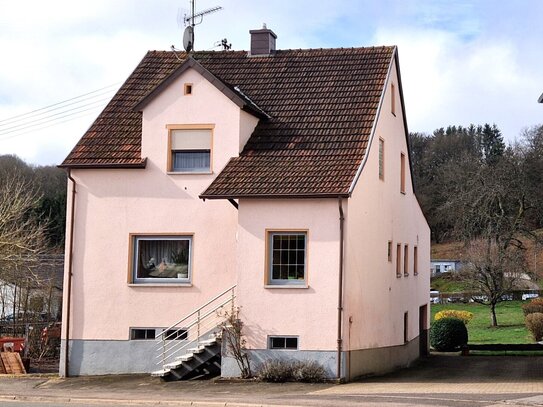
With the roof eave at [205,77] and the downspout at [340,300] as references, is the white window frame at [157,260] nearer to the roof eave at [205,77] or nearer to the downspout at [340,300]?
the roof eave at [205,77]

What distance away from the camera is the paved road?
19141mm

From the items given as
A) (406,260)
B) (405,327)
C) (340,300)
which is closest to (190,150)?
(340,300)

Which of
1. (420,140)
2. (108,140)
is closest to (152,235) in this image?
(108,140)

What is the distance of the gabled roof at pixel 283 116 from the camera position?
2425cm

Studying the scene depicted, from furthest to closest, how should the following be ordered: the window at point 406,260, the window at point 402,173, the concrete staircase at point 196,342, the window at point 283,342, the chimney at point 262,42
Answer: the window at point 406,260
the window at point 402,173
the chimney at point 262,42
the concrete staircase at point 196,342
the window at point 283,342

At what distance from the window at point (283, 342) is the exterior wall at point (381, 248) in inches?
52.7

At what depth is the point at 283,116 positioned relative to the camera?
26828 mm

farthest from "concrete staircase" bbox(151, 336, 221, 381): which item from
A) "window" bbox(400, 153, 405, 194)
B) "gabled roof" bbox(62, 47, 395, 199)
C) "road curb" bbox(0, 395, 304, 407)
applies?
"window" bbox(400, 153, 405, 194)

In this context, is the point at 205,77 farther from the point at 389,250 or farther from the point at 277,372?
the point at 389,250

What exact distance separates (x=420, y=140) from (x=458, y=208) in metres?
52.0

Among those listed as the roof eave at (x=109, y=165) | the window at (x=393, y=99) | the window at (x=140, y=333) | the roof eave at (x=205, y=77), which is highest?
the window at (x=393, y=99)

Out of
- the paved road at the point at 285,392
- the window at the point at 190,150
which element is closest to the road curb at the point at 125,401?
the paved road at the point at 285,392

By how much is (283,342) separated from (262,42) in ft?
35.9

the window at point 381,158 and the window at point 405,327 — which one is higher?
the window at point 381,158
